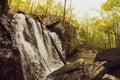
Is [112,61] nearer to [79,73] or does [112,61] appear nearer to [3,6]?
[79,73]

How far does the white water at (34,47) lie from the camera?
42.5 feet

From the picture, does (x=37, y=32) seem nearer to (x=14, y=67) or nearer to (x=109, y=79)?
(x=109, y=79)

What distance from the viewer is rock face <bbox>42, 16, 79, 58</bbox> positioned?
2673 cm

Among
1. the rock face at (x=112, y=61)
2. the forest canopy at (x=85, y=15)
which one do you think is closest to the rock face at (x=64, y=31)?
the forest canopy at (x=85, y=15)

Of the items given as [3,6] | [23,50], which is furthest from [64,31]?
[3,6]

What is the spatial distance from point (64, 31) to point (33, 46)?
1047cm

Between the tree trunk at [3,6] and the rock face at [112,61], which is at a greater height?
the tree trunk at [3,6]

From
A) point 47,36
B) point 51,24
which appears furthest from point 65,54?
point 47,36

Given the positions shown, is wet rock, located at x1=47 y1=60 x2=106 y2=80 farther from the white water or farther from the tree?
the tree

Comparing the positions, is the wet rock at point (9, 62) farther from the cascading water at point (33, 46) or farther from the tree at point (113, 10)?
the tree at point (113, 10)

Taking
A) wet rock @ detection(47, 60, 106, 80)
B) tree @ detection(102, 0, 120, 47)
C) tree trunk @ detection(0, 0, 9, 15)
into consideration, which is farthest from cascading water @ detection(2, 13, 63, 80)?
tree @ detection(102, 0, 120, 47)

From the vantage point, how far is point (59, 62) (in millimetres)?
21094

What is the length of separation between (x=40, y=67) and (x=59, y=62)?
7.01 m

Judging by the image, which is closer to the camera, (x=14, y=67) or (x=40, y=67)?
(x=14, y=67)
